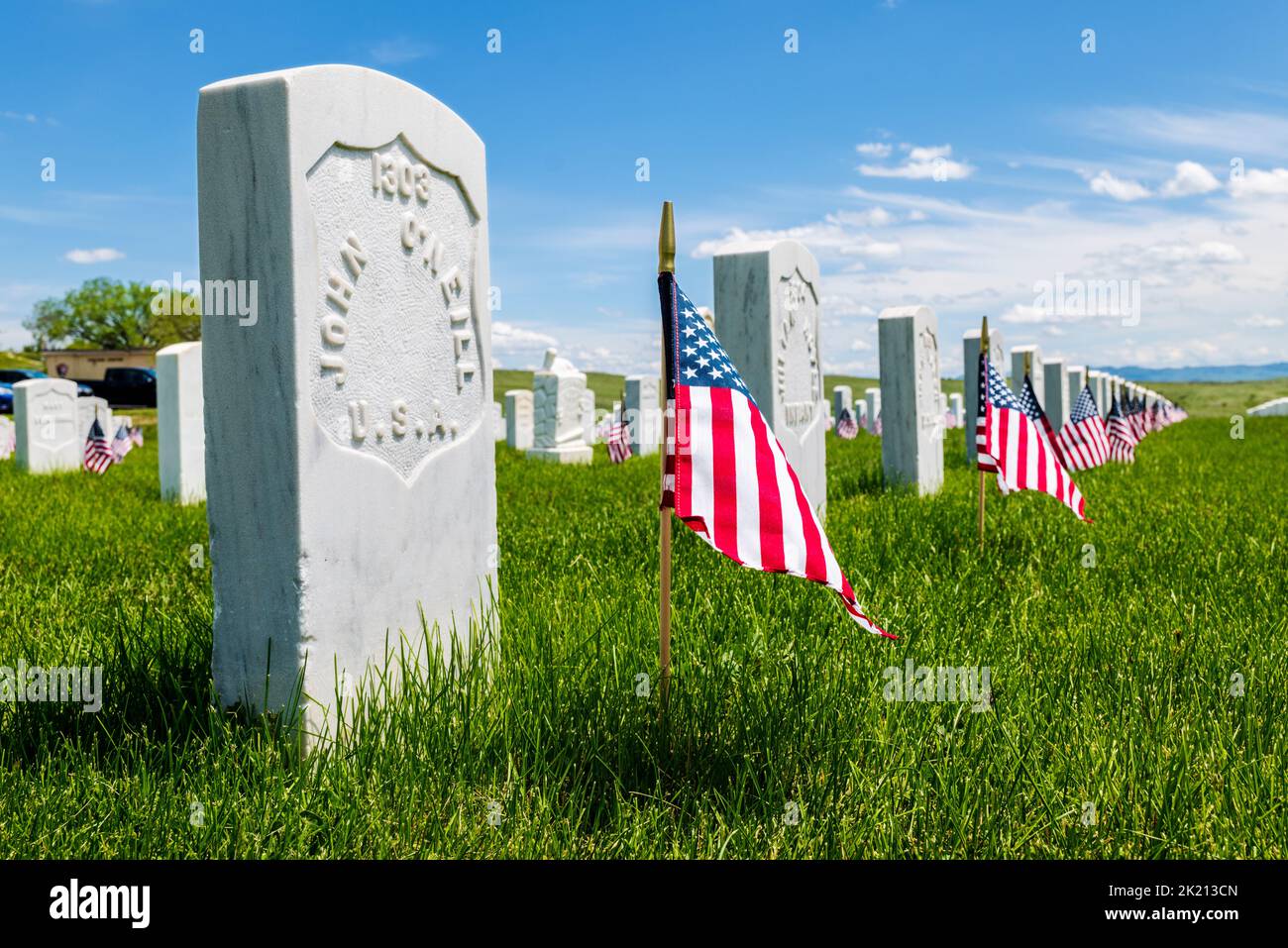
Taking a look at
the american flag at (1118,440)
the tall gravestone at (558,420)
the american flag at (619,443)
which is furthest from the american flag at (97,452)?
the american flag at (1118,440)

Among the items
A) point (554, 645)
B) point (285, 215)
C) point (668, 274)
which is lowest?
point (554, 645)

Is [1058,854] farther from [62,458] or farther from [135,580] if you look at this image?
[62,458]

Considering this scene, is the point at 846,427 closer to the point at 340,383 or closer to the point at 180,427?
the point at 180,427

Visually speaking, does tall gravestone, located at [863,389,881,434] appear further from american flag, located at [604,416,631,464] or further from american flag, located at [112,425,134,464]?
american flag, located at [112,425,134,464]

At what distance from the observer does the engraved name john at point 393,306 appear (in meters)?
2.79

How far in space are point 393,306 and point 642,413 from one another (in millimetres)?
12690

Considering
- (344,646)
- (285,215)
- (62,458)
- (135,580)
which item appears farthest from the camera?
(62,458)

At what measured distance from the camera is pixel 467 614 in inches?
136

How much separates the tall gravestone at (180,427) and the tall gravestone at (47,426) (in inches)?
157

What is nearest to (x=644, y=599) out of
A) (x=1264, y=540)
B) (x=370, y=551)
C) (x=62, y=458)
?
(x=370, y=551)

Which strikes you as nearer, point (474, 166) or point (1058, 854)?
point (1058, 854)

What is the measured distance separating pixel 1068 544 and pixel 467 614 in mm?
4031

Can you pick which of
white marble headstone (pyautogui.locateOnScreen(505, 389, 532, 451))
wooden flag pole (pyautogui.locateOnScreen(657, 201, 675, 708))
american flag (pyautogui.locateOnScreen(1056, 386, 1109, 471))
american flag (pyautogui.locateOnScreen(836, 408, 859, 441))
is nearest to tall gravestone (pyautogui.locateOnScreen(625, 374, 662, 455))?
white marble headstone (pyautogui.locateOnScreen(505, 389, 532, 451))

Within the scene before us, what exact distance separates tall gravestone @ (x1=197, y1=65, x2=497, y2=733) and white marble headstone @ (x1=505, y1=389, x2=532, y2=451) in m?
13.1
